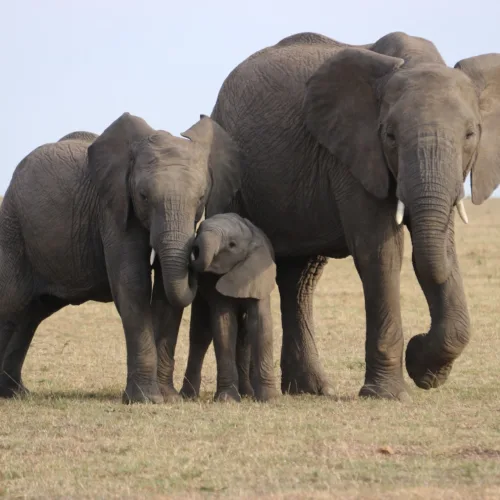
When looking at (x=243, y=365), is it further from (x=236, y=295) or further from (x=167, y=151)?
(x=167, y=151)

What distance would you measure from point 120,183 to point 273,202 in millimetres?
1346

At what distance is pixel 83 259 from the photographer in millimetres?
11086

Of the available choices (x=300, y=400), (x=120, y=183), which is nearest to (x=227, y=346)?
(x=300, y=400)

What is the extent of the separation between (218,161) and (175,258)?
3.66 feet

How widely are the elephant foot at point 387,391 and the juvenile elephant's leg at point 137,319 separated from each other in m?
1.48

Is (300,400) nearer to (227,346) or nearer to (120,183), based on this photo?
(227,346)

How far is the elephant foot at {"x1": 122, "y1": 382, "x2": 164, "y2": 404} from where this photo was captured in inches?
403

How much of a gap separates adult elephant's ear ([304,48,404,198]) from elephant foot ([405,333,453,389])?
110 cm

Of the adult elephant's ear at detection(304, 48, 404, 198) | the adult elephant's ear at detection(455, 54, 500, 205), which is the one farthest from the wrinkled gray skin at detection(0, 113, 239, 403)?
the adult elephant's ear at detection(455, 54, 500, 205)

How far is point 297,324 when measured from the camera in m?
11.9

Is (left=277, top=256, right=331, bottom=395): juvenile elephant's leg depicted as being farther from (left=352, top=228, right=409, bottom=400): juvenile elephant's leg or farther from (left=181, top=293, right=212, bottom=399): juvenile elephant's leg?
(left=352, top=228, right=409, bottom=400): juvenile elephant's leg

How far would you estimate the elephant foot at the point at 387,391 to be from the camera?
1039 cm

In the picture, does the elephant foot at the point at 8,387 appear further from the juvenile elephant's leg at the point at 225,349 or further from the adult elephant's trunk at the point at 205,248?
the adult elephant's trunk at the point at 205,248

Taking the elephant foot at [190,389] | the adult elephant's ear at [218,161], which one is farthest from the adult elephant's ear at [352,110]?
the elephant foot at [190,389]
